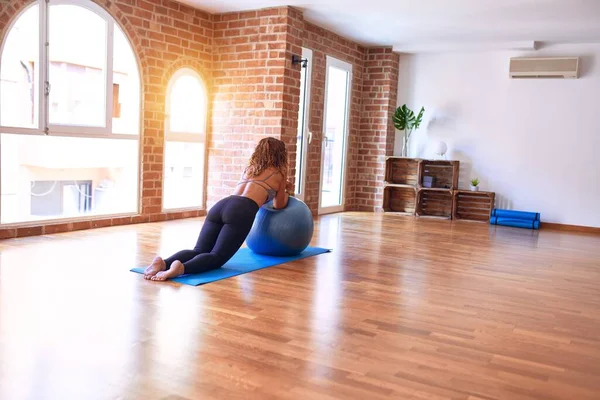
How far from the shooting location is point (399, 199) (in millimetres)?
9281

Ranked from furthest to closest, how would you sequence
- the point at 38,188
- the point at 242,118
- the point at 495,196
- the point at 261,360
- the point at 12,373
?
the point at 495,196 → the point at 242,118 → the point at 38,188 → the point at 261,360 → the point at 12,373

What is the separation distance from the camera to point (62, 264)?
4.11 meters

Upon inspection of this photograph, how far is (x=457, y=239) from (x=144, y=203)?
11.4 feet

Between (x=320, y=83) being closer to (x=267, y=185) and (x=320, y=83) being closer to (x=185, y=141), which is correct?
(x=185, y=141)

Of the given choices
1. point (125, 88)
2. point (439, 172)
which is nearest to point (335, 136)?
point (439, 172)

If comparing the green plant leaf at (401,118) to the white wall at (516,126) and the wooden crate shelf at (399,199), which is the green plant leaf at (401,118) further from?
the wooden crate shelf at (399,199)

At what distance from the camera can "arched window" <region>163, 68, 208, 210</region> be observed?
6828mm

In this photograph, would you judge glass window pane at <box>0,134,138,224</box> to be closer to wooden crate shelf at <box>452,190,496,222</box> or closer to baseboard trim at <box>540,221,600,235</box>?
wooden crate shelf at <box>452,190,496,222</box>

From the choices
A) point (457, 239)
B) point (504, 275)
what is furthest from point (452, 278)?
point (457, 239)

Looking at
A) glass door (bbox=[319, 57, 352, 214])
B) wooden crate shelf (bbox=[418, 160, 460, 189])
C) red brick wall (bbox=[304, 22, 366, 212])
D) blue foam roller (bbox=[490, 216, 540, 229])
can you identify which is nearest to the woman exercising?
red brick wall (bbox=[304, 22, 366, 212])

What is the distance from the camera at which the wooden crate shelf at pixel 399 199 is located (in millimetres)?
9148

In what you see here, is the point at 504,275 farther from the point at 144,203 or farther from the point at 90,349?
the point at 144,203

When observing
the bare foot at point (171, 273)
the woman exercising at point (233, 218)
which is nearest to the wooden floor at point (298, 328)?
the bare foot at point (171, 273)

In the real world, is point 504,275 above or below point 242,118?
below
